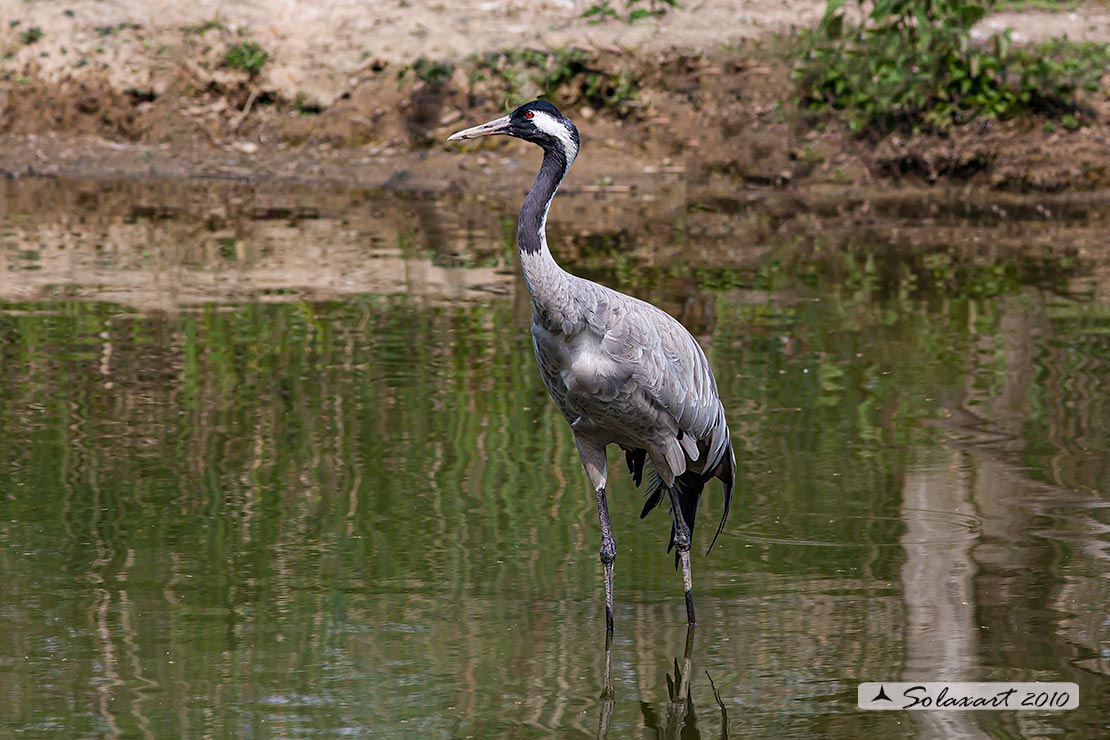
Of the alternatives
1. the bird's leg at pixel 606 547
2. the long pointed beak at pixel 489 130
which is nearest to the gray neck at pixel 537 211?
the long pointed beak at pixel 489 130

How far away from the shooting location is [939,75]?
17094mm

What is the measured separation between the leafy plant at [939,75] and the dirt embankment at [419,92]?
0.24 meters

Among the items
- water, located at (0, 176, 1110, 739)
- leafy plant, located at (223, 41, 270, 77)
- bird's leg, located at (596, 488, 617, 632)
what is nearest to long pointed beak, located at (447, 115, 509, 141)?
bird's leg, located at (596, 488, 617, 632)

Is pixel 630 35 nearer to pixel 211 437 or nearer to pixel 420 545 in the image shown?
pixel 211 437

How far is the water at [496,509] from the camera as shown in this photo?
5523mm

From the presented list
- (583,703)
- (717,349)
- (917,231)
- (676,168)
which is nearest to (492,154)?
(676,168)

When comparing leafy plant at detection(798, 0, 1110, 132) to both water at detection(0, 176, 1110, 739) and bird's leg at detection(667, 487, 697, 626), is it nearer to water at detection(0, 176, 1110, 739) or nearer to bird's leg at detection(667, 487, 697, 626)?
water at detection(0, 176, 1110, 739)

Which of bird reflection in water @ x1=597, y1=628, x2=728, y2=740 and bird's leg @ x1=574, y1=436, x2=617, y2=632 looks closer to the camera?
bird reflection in water @ x1=597, y1=628, x2=728, y2=740

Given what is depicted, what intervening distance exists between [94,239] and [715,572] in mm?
9107

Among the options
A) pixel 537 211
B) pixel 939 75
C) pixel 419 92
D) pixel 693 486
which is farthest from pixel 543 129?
pixel 419 92

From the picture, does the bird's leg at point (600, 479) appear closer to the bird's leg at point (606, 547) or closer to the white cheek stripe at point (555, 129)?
the bird's leg at point (606, 547)

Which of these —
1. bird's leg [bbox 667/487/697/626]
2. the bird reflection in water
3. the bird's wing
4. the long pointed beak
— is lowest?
the bird reflection in water

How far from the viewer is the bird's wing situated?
583 cm

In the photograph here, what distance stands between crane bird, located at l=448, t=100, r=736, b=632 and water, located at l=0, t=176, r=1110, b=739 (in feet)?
1.75
